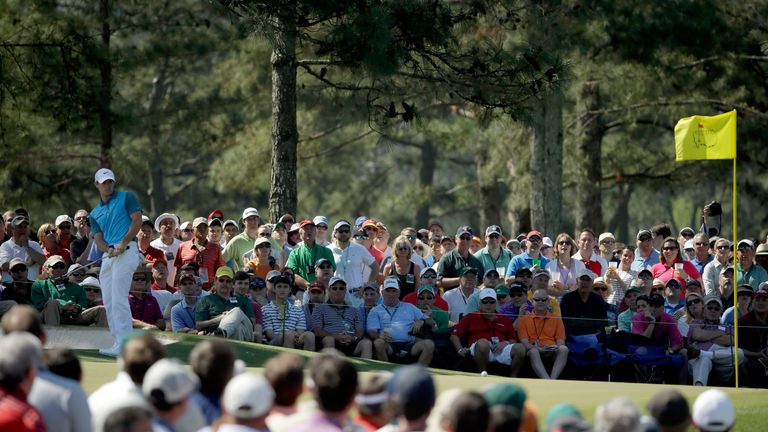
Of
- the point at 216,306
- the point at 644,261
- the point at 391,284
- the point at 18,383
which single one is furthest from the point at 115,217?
the point at 644,261

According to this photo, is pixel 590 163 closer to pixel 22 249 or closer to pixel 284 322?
pixel 284 322

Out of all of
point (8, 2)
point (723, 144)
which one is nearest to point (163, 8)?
point (8, 2)

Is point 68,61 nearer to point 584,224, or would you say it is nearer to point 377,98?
point 377,98

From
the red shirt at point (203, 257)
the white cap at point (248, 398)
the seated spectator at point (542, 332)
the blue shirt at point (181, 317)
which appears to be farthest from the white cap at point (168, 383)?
the red shirt at point (203, 257)

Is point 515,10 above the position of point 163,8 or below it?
below

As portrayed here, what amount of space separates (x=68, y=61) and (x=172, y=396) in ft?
51.5

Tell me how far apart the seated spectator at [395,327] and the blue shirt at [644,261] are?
12.2ft

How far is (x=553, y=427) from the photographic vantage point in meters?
6.17

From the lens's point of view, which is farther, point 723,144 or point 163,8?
point 163,8

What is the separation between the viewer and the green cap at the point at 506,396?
6766 millimetres

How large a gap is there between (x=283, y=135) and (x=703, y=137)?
6.72m

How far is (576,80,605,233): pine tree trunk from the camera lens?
95.3 feet

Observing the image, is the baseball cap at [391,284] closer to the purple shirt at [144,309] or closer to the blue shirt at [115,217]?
the purple shirt at [144,309]

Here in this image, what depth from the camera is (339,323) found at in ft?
50.6
